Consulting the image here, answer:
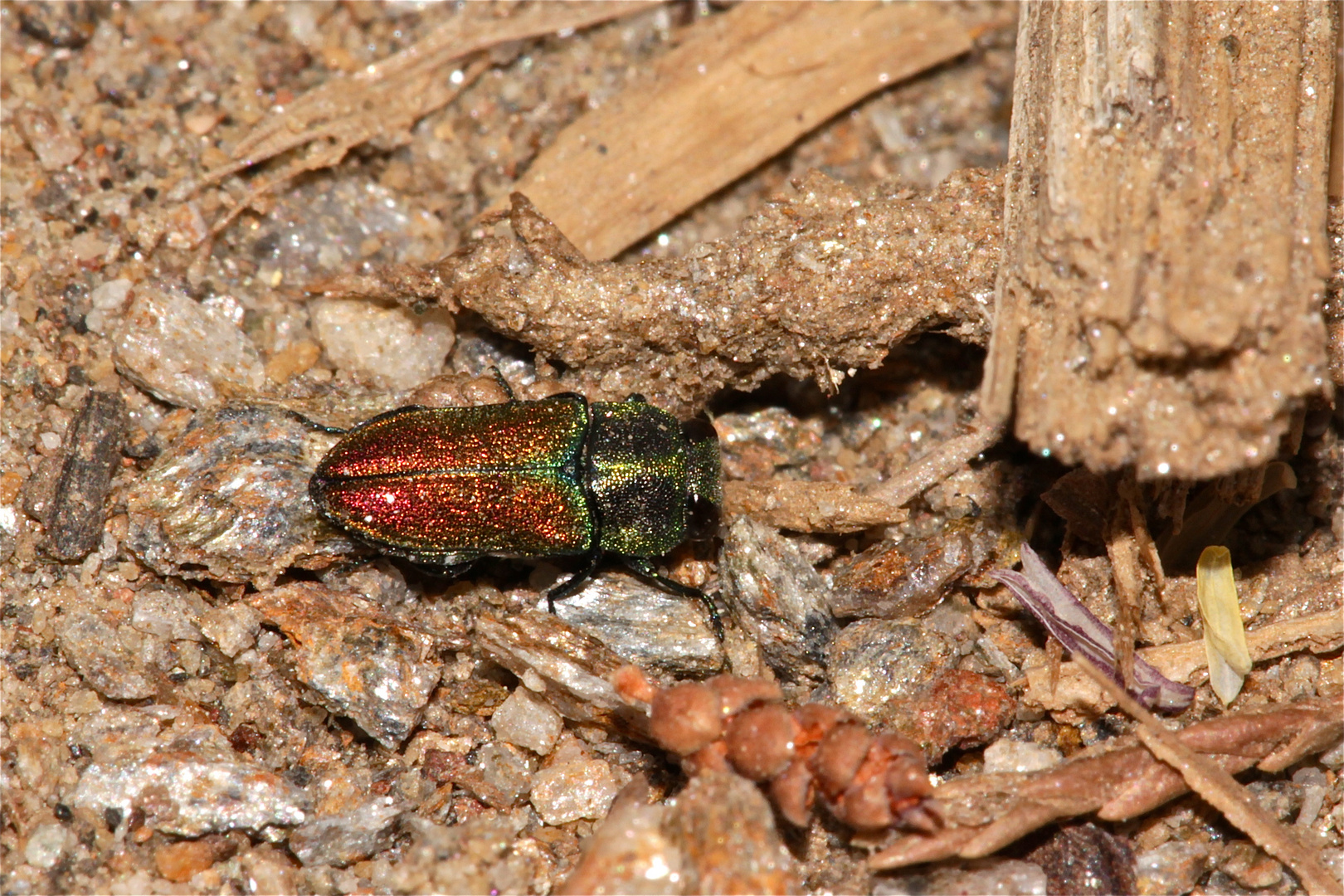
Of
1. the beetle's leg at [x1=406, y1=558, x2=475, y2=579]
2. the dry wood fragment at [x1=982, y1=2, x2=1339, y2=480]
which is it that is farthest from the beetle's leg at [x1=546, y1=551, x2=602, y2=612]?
the dry wood fragment at [x1=982, y1=2, x2=1339, y2=480]

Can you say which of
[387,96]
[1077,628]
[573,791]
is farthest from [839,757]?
[387,96]

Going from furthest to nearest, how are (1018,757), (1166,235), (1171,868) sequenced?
(1018,757), (1171,868), (1166,235)

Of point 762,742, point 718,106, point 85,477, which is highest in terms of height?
point 718,106

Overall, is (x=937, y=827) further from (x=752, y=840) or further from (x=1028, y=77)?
(x=1028, y=77)

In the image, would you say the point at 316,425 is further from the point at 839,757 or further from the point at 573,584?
the point at 839,757

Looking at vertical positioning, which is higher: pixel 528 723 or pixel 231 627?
pixel 231 627

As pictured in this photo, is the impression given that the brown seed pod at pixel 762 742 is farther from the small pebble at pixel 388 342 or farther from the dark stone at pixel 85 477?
the dark stone at pixel 85 477

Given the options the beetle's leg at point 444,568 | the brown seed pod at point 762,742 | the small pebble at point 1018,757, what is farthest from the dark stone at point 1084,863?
the beetle's leg at point 444,568
